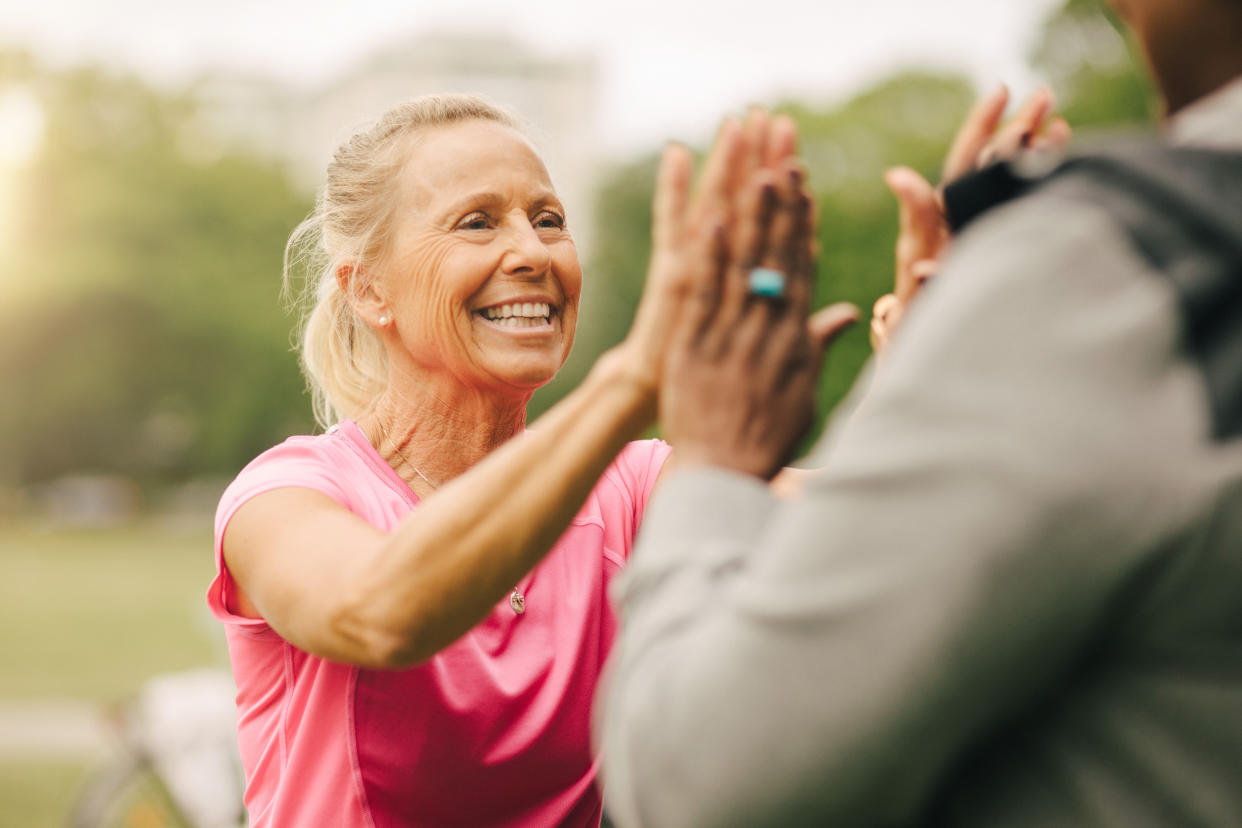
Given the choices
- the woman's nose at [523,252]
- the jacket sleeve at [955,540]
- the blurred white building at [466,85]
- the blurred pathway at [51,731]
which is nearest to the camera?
the jacket sleeve at [955,540]

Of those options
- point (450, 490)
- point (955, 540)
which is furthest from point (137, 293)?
point (955, 540)

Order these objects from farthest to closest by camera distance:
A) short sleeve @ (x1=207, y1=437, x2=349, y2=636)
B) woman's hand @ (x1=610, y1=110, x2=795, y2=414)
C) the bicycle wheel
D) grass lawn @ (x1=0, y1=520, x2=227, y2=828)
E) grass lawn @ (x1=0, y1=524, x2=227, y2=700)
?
grass lawn @ (x1=0, y1=524, x2=227, y2=700)
grass lawn @ (x1=0, y1=520, x2=227, y2=828)
the bicycle wheel
short sleeve @ (x1=207, y1=437, x2=349, y2=636)
woman's hand @ (x1=610, y1=110, x2=795, y2=414)

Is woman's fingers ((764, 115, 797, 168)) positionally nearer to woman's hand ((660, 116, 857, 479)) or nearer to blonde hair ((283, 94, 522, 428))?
woman's hand ((660, 116, 857, 479))

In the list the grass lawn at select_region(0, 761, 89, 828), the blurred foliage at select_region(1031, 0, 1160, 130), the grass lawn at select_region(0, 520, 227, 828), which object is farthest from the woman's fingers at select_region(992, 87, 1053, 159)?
the blurred foliage at select_region(1031, 0, 1160, 130)

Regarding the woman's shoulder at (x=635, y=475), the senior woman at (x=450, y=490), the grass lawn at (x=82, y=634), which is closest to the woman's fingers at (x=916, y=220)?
the senior woman at (x=450, y=490)

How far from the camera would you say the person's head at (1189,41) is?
125cm

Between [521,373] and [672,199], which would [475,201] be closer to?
[521,373]

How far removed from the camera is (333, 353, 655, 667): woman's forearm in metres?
1.50

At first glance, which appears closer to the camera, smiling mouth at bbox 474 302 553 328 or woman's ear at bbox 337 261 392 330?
smiling mouth at bbox 474 302 553 328

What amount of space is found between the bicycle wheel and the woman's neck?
169 inches

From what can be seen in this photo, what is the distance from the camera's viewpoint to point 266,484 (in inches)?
83.4

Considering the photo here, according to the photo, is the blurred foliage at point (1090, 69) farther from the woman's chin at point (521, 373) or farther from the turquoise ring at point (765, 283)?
the turquoise ring at point (765, 283)

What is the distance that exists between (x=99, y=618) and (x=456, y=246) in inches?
618

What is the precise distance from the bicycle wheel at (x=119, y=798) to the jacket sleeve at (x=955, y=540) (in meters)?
5.75
